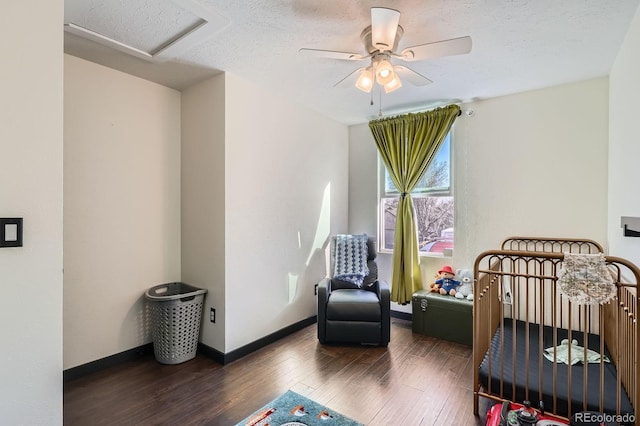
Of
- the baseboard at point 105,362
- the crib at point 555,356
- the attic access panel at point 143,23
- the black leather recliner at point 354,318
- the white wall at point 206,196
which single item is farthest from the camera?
the black leather recliner at point 354,318

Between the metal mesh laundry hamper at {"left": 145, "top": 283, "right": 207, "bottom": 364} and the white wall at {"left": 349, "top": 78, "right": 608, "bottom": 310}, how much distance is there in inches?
103

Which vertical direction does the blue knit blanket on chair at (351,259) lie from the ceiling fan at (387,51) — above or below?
below

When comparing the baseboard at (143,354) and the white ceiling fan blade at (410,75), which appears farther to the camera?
the baseboard at (143,354)

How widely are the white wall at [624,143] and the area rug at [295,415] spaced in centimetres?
217

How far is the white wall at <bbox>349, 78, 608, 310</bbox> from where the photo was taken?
2760mm

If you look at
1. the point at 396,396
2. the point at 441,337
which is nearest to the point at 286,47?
the point at 396,396

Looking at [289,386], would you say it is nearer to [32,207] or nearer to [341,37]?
[32,207]

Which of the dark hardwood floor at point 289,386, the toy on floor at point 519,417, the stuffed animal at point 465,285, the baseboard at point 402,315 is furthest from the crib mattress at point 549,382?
the baseboard at point 402,315

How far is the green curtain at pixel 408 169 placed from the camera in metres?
3.46

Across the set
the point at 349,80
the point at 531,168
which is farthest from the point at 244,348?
the point at 531,168

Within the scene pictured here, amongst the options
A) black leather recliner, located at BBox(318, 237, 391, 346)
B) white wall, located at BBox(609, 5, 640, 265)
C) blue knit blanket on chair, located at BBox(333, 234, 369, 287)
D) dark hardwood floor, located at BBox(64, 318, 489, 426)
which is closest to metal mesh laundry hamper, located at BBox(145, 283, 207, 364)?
dark hardwood floor, located at BBox(64, 318, 489, 426)

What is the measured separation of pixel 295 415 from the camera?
1948 millimetres

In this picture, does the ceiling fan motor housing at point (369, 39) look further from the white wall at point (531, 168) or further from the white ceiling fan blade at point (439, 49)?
the white wall at point (531, 168)

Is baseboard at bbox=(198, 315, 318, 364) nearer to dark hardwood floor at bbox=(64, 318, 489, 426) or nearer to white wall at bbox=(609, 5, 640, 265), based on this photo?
dark hardwood floor at bbox=(64, 318, 489, 426)
